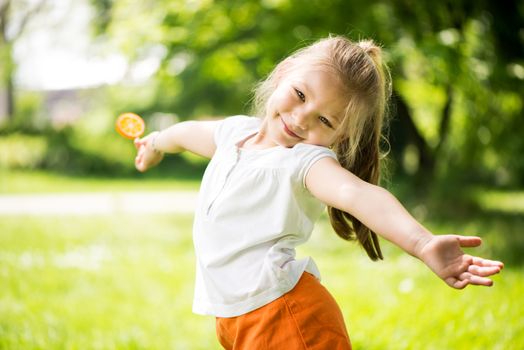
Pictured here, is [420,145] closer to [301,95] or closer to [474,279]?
[301,95]

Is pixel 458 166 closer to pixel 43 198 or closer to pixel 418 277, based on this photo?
pixel 418 277

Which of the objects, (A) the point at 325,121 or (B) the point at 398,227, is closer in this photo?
(B) the point at 398,227

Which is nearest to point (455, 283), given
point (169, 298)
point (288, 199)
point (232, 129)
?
point (288, 199)

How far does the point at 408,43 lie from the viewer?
19.5 ft

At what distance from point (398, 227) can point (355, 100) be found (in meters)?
0.41

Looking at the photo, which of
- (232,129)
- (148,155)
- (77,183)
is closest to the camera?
(232,129)

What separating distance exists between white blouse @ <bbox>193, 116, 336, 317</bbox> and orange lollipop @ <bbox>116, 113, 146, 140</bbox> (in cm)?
67

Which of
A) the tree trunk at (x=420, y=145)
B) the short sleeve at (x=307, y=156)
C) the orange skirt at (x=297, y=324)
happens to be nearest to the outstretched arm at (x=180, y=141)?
the short sleeve at (x=307, y=156)

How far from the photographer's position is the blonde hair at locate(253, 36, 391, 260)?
1666 mm

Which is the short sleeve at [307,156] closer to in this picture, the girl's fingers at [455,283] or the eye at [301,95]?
the eye at [301,95]

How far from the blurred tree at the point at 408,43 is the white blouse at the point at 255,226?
12.3 feet

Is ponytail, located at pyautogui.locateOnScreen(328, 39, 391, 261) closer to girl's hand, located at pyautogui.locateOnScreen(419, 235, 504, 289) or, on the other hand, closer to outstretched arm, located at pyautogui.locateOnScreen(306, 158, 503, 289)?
outstretched arm, located at pyautogui.locateOnScreen(306, 158, 503, 289)

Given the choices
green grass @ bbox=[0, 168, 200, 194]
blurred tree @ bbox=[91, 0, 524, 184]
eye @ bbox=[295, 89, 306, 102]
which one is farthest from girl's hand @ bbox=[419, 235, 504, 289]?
green grass @ bbox=[0, 168, 200, 194]

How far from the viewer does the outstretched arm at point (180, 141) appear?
2039mm
